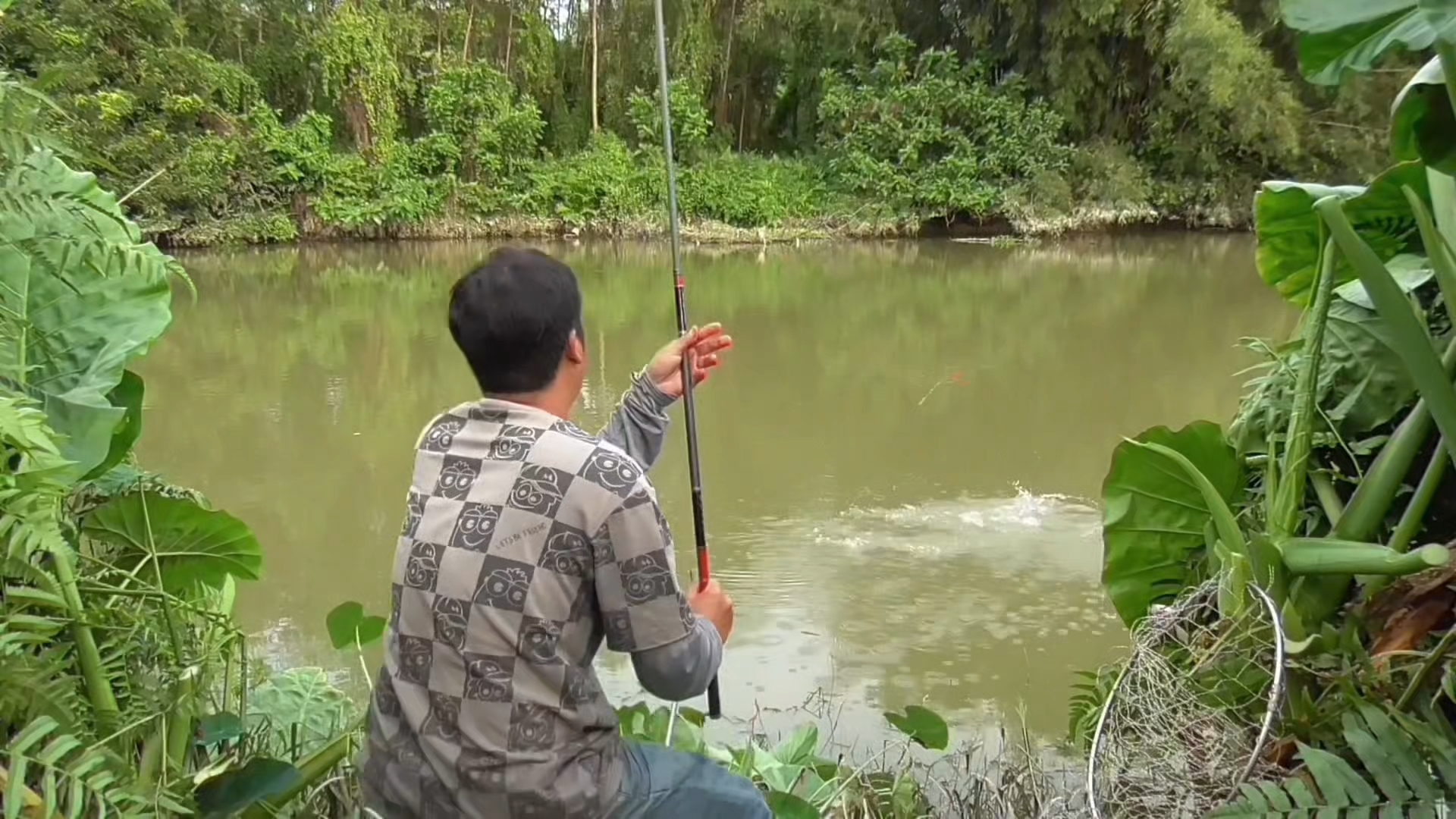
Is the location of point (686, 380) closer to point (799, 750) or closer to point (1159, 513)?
point (799, 750)

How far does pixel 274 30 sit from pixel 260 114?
1.68 meters

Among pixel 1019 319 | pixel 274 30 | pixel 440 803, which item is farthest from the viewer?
pixel 274 30

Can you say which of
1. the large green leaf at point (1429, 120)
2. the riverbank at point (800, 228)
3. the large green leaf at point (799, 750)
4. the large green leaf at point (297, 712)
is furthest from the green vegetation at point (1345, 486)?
the riverbank at point (800, 228)

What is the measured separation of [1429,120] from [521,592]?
1284 millimetres

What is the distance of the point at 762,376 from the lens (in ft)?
20.3

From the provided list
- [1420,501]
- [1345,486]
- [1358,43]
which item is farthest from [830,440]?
[1358,43]

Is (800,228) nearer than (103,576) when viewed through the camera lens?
No

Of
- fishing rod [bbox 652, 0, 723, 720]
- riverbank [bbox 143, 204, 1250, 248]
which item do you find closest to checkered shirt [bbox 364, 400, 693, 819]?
fishing rod [bbox 652, 0, 723, 720]

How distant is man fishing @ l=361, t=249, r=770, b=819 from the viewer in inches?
40.6

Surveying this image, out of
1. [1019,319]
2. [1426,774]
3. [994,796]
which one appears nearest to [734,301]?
[1019,319]

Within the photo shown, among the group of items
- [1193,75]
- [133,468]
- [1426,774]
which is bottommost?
[1426,774]

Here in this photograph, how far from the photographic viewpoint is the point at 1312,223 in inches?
78.0

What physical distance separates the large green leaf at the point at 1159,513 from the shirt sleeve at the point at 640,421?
0.85 metres

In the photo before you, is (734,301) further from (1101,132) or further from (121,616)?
(1101,132)
